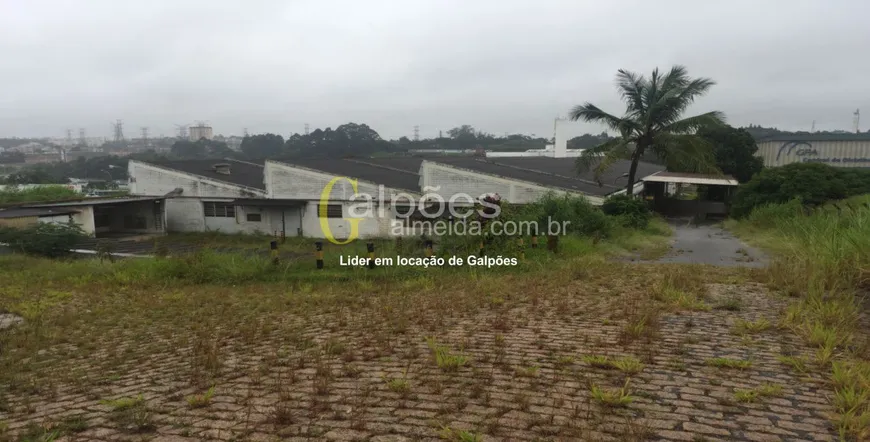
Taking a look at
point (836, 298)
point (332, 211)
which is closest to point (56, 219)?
point (332, 211)

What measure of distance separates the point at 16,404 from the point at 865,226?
29.1 feet

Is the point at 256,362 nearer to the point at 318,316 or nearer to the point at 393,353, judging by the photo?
the point at 393,353

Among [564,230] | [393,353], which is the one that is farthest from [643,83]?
[393,353]

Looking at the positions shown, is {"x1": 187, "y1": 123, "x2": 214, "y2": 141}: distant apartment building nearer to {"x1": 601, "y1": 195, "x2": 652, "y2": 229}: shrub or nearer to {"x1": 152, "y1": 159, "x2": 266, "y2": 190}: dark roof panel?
A: {"x1": 152, "y1": 159, "x2": 266, "y2": 190}: dark roof panel

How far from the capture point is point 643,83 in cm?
1836

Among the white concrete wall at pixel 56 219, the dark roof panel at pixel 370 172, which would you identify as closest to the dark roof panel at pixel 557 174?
the dark roof panel at pixel 370 172

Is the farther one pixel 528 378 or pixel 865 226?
pixel 865 226

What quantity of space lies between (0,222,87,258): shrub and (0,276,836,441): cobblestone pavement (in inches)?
633

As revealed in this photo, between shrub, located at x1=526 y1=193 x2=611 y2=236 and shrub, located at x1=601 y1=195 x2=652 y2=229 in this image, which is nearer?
shrub, located at x1=526 y1=193 x2=611 y2=236

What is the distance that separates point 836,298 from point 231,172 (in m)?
31.6

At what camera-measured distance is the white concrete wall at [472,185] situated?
829 inches

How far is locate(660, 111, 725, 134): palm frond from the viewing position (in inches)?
714

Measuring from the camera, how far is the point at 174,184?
2848 cm

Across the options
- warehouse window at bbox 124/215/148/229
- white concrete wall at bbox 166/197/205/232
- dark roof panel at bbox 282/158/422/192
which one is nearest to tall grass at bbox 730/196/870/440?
dark roof panel at bbox 282/158/422/192
